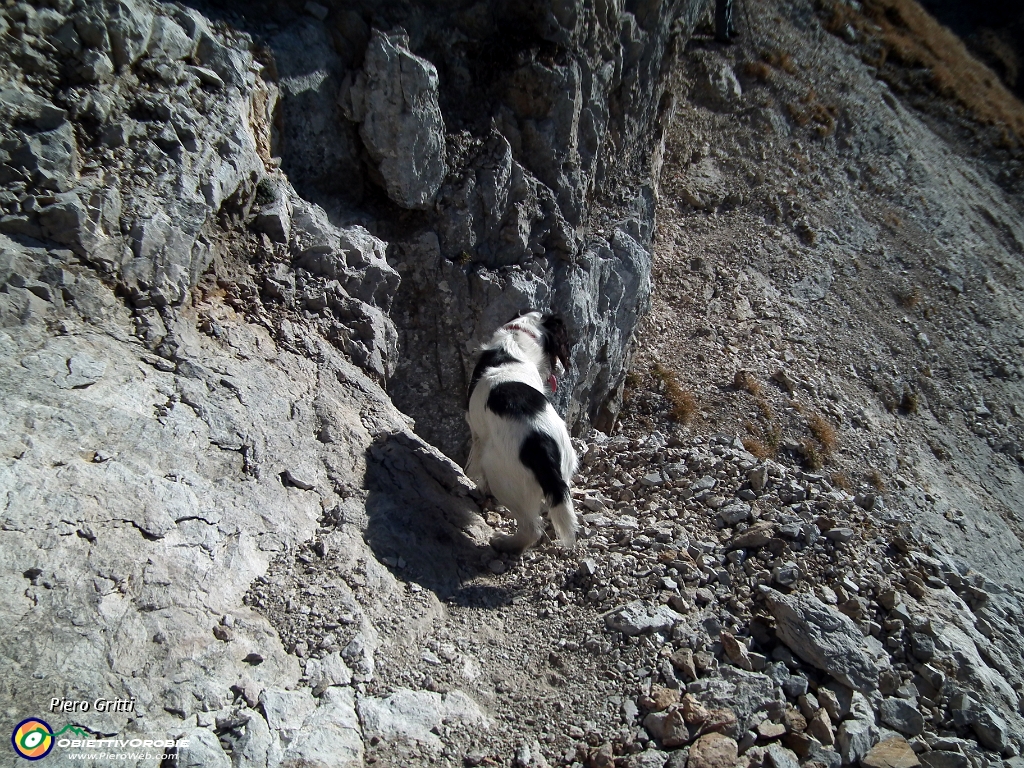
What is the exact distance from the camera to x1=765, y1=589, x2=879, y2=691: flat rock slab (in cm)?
381

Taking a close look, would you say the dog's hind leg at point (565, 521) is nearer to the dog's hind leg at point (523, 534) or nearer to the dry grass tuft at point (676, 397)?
the dog's hind leg at point (523, 534)

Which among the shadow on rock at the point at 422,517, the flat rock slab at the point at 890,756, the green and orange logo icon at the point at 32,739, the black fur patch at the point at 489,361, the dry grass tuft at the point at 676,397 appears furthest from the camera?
the dry grass tuft at the point at 676,397

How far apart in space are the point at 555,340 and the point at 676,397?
3.81m

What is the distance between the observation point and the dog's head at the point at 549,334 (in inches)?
226

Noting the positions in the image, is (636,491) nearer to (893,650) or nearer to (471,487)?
(471,487)

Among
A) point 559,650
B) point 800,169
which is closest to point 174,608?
point 559,650

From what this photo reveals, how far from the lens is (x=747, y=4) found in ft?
52.5

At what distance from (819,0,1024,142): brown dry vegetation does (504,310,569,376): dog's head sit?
1597 centimetres

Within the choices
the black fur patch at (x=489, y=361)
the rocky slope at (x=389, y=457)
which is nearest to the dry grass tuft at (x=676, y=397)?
the rocky slope at (x=389, y=457)

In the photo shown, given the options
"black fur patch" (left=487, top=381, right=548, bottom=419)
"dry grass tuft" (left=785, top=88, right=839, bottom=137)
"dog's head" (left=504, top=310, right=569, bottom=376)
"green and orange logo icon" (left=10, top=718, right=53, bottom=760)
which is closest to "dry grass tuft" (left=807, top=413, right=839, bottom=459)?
"dog's head" (left=504, top=310, right=569, bottom=376)

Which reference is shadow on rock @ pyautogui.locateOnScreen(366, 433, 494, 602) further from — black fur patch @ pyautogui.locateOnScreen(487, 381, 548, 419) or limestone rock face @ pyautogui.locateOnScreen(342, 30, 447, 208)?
Result: limestone rock face @ pyautogui.locateOnScreen(342, 30, 447, 208)

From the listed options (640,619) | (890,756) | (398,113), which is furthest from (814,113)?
(890,756)

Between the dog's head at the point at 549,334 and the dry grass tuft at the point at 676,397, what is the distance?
335 centimetres

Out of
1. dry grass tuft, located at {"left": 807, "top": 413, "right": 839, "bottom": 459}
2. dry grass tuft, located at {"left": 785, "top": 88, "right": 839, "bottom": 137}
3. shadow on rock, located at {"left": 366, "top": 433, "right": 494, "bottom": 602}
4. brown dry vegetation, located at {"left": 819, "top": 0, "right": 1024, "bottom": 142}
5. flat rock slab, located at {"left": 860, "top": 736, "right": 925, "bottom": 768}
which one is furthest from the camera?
brown dry vegetation, located at {"left": 819, "top": 0, "right": 1024, "bottom": 142}
